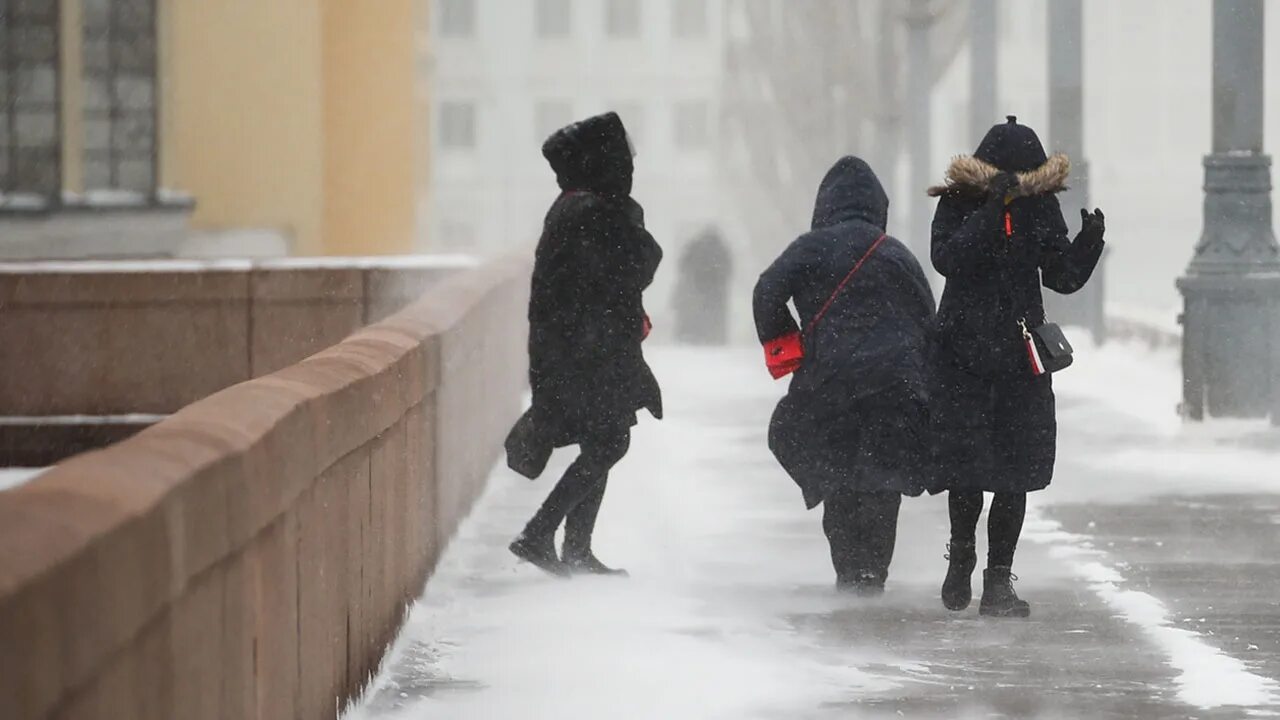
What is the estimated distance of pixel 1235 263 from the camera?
16.9 m

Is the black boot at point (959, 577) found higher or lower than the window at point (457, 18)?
lower

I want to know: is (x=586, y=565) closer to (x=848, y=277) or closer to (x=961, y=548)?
(x=848, y=277)

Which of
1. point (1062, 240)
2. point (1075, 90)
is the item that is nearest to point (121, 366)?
point (1062, 240)

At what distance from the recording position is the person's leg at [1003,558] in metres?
9.30

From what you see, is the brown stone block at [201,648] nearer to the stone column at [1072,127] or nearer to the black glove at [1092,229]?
the black glove at [1092,229]

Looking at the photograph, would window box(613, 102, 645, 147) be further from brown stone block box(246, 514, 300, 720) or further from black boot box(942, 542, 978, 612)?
brown stone block box(246, 514, 300, 720)

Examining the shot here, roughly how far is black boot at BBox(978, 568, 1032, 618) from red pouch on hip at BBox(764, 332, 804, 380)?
1.08 metres

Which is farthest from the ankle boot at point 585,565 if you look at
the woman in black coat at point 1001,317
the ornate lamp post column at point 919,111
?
the ornate lamp post column at point 919,111

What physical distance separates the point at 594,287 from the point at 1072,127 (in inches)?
687

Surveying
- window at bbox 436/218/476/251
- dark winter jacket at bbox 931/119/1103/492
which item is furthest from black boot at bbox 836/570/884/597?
window at bbox 436/218/476/251

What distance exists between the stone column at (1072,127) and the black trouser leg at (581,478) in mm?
15676

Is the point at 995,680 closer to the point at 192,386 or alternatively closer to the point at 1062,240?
the point at 1062,240

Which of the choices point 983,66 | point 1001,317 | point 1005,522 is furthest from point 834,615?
point 983,66

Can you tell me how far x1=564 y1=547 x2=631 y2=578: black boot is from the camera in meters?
10.6
